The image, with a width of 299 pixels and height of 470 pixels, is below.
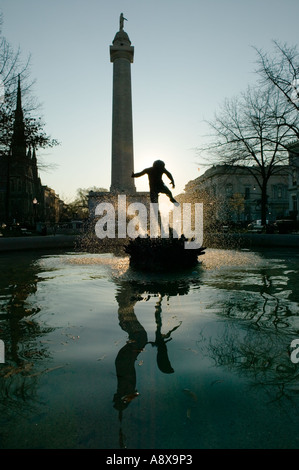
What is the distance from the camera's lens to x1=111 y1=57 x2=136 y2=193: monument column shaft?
3519cm

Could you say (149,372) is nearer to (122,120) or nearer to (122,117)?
(122,120)

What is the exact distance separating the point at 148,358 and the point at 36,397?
100 centimetres

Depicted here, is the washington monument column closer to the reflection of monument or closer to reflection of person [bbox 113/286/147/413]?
the reflection of monument

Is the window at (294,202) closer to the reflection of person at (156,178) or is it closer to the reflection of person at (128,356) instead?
the reflection of person at (156,178)

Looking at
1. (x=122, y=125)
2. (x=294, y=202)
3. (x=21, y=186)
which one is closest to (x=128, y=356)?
(x=122, y=125)

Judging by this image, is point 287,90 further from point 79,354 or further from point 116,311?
point 79,354

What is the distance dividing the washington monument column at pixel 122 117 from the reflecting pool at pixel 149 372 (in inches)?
1217

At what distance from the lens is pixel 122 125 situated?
1389 inches

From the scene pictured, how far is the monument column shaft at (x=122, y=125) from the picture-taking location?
35.2m

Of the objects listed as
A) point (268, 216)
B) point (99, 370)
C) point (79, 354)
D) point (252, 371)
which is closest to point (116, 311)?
point (79, 354)

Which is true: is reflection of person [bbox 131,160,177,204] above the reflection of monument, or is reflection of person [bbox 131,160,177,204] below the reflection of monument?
below

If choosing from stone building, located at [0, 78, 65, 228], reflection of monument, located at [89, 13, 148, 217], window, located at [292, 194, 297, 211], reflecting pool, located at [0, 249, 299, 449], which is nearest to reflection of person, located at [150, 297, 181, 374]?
reflecting pool, located at [0, 249, 299, 449]

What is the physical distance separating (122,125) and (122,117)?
0.76m

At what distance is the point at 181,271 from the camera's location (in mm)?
9188
